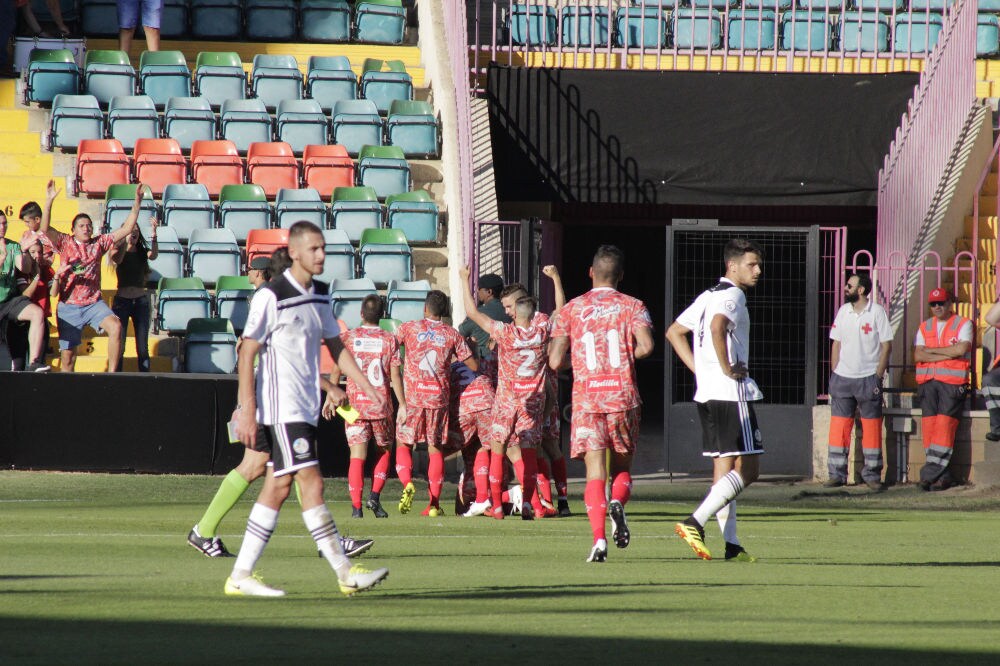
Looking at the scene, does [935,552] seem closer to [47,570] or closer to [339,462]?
[47,570]

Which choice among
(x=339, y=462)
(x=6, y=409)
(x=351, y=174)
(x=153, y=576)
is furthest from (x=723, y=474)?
(x=351, y=174)

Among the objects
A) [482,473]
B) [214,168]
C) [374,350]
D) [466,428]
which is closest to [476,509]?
[482,473]

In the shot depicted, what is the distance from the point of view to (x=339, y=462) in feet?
51.3

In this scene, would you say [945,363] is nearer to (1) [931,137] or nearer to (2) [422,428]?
(1) [931,137]

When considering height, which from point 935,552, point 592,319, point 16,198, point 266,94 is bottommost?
point 935,552

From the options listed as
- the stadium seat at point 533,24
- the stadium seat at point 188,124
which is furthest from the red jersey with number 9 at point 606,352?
the stadium seat at point 533,24

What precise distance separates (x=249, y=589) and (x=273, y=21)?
56.2ft

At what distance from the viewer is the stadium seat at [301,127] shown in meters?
20.2

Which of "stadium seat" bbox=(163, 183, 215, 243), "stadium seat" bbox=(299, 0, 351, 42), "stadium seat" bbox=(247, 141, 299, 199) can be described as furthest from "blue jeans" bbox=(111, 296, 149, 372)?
"stadium seat" bbox=(299, 0, 351, 42)

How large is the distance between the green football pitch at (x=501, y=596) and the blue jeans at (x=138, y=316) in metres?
3.78

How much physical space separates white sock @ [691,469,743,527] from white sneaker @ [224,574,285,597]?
2.98m

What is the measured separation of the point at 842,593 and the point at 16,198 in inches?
568

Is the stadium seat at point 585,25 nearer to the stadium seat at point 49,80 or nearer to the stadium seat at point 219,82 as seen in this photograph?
the stadium seat at point 219,82

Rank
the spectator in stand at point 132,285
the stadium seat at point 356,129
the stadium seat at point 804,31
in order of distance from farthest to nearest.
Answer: the stadium seat at point 804,31 → the stadium seat at point 356,129 → the spectator in stand at point 132,285
